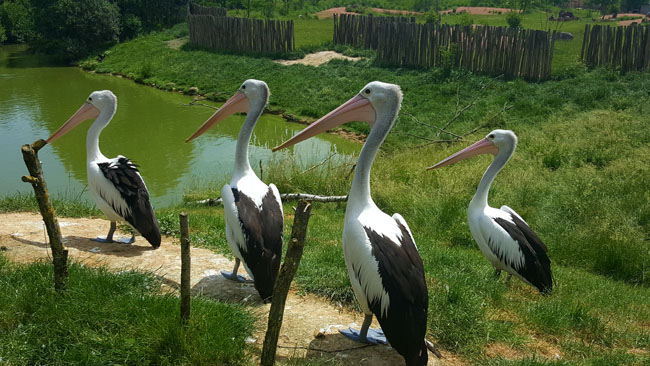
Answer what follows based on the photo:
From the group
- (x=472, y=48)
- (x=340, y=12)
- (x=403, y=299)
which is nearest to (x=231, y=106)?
(x=403, y=299)

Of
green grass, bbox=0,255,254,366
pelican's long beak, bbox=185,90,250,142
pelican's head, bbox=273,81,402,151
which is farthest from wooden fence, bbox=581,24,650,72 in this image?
green grass, bbox=0,255,254,366

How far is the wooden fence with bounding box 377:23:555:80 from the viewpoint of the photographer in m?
16.1

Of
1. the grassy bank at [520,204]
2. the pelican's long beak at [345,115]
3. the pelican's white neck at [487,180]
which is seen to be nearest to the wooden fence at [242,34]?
the grassy bank at [520,204]

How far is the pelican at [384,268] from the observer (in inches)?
128

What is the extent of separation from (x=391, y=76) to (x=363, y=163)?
14404mm

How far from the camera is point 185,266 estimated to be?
2934 mm

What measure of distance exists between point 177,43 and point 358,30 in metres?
9.96

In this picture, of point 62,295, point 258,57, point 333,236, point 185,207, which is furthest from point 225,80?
point 62,295

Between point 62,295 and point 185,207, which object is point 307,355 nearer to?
point 62,295

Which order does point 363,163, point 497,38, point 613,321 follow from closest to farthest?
1. point 363,163
2. point 613,321
3. point 497,38

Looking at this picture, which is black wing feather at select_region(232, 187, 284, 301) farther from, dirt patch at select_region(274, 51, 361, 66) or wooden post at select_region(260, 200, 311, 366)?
dirt patch at select_region(274, 51, 361, 66)

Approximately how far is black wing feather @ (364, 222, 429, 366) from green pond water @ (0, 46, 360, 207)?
617 cm

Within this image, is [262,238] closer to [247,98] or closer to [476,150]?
[247,98]

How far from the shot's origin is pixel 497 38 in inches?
655
